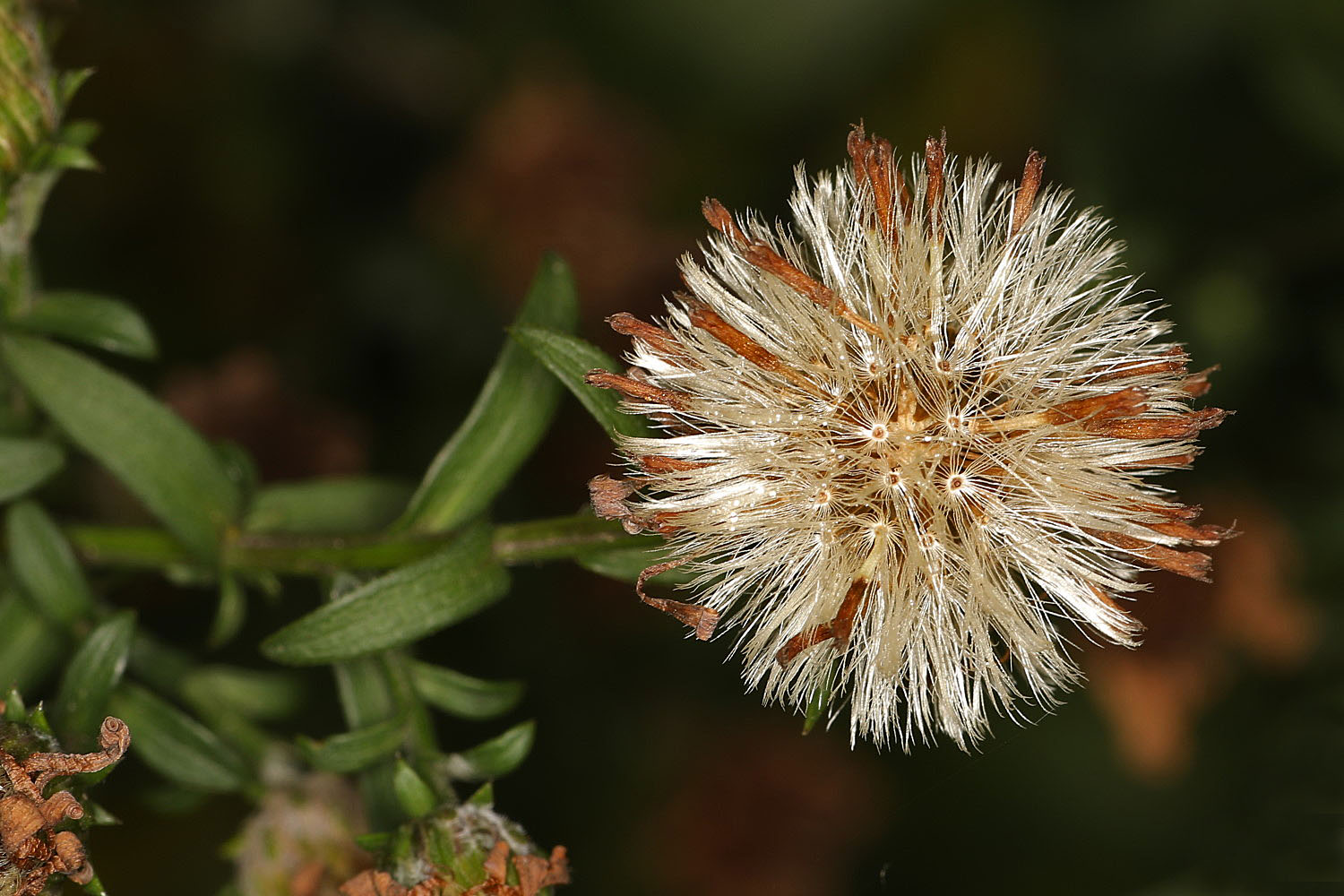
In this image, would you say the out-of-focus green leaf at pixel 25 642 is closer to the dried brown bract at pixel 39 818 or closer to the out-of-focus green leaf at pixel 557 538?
the dried brown bract at pixel 39 818

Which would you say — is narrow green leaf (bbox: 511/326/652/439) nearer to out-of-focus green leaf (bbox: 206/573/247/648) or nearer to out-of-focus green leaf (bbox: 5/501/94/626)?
out-of-focus green leaf (bbox: 206/573/247/648)

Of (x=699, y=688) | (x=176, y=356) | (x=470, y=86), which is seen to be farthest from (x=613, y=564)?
(x=470, y=86)

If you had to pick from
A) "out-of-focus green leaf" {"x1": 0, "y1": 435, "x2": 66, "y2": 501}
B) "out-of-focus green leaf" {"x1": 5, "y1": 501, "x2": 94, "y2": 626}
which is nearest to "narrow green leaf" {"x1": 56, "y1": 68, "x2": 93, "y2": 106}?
"out-of-focus green leaf" {"x1": 0, "y1": 435, "x2": 66, "y2": 501}

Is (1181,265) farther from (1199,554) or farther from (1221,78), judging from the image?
(1199,554)

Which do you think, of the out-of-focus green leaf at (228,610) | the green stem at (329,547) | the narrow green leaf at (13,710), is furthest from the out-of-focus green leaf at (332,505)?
the narrow green leaf at (13,710)

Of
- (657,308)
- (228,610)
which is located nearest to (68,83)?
(228,610)

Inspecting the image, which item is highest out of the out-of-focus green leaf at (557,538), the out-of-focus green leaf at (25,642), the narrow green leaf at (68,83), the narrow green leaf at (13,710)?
the narrow green leaf at (68,83)

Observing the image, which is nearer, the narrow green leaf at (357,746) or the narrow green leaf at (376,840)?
the narrow green leaf at (376,840)
